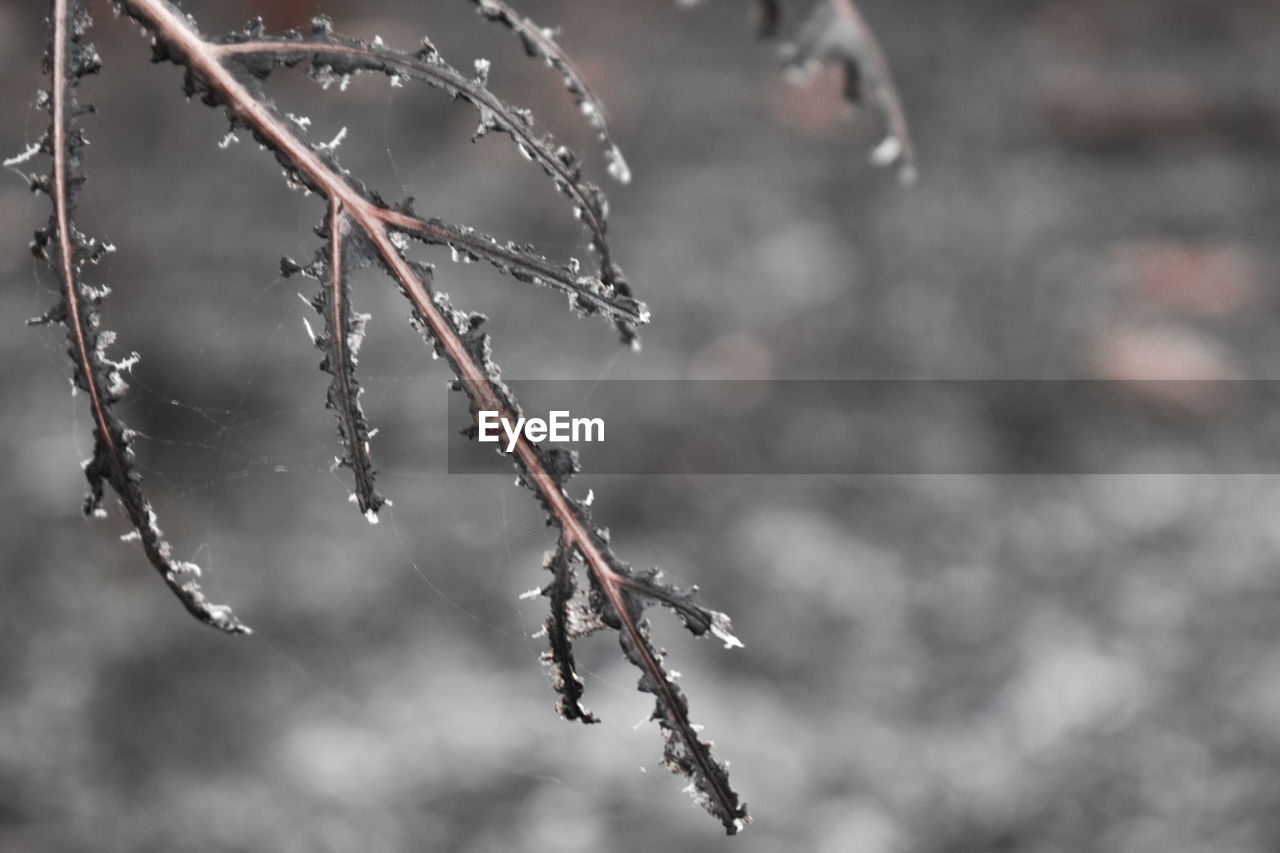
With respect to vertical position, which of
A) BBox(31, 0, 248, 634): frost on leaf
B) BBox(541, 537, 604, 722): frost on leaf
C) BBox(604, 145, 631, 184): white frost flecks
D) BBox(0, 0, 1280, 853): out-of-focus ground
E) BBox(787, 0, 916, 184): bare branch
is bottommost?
BBox(541, 537, 604, 722): frost on leaf

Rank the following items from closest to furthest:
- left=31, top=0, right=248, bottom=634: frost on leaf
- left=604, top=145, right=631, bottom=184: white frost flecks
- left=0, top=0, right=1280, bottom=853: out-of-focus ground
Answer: left=31, top=0, right=248, bottom=634: frost on leaf, left=604, top=145, right=631, bottom=184: white frost flecks, left=0, top=0, right=1280, bottom=853: out-of-focus ground

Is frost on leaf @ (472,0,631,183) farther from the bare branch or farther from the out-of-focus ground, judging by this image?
the out-of-focus ground

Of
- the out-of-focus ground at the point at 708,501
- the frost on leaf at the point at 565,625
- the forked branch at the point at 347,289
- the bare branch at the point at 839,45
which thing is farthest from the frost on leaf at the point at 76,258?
the out-of-focus ground at the point at 708,501

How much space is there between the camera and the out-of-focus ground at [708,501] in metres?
1.66

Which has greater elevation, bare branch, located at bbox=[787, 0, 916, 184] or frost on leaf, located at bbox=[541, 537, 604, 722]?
bare branch, located at bbox=[787, 0, 916, 184]

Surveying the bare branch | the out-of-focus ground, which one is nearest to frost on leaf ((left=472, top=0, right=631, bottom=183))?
the bare branch

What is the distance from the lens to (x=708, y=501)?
2.10 m

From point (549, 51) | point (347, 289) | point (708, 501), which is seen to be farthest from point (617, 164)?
point (708, 501)

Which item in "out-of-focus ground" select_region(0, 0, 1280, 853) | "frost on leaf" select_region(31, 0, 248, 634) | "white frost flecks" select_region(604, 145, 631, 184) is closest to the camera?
"frost on leaf" select_region(31, 0, 248, 634)

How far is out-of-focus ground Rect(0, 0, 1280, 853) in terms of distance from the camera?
65.2 inches

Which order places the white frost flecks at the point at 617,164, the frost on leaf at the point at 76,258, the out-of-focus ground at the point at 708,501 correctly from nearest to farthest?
the frost on leaf at the point at 76,258, the white frost flecks at the point at 617,164, the out-of-focus ground at the point at 708,501

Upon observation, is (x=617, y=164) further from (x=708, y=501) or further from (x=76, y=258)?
(x=708, y=501)

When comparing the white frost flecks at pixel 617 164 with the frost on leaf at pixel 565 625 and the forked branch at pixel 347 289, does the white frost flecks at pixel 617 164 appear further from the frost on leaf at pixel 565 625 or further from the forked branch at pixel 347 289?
the frost on leaf at pixel 565 625

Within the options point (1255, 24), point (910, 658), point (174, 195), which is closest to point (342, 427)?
point (910, 658)
